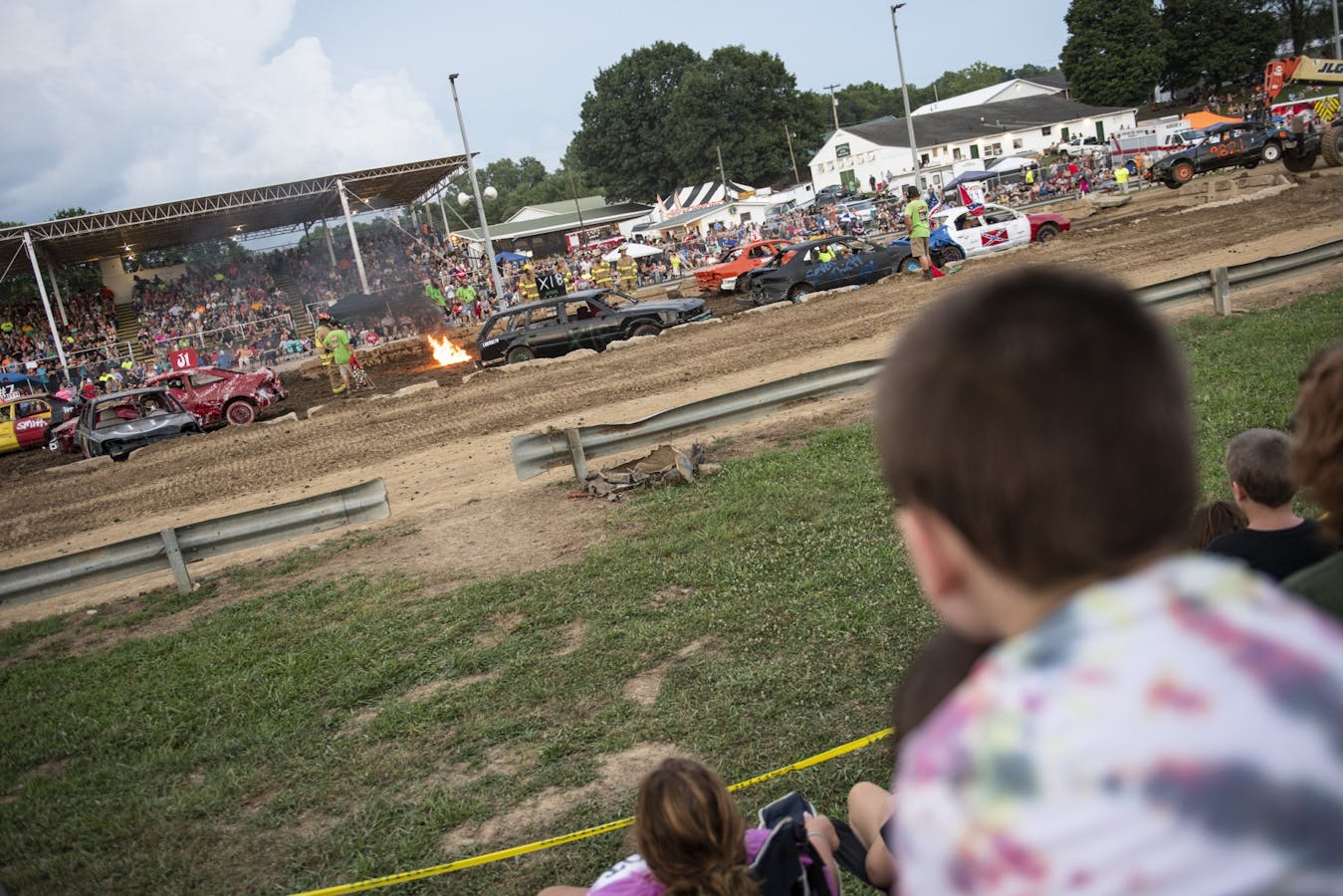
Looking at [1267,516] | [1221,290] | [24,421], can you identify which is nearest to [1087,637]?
[1267,516]

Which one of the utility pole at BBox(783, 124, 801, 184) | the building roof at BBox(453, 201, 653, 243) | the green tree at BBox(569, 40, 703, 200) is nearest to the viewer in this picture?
the building roof at BBox(453, 201, 653, 243)

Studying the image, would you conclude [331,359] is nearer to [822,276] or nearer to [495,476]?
[822,276]

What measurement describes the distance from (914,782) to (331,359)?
25.8 metres

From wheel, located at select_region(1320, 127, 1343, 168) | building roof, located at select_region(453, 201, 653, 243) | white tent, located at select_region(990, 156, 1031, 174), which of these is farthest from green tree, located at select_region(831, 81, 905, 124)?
wheel, located at select_region(1320, 127, 1343, 168)

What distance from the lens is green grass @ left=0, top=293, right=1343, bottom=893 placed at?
463 centimetres

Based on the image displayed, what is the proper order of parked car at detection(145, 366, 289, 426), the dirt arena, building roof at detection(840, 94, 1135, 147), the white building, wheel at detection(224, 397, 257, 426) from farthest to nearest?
building roof at detection(840, 94, 1135, 147) < the white building < wheel at detection(224, 397, 257, 426) < parked car at detection(145, 366, 289, 426) < the dirt arena

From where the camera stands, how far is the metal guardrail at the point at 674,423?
9.93 metres

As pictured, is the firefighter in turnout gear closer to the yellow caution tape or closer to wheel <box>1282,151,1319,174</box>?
wheel <box>1282,151,1319,174</box>

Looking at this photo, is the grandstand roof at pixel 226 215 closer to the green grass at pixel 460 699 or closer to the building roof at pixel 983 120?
the green grass at pixel 460 699

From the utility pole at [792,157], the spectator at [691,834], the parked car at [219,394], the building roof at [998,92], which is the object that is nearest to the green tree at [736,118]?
the utility pole at [792,157]

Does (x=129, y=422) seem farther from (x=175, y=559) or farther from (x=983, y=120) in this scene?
(x=983, y=120)

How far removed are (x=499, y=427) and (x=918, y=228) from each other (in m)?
12.1

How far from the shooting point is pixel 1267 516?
3197 millimetres

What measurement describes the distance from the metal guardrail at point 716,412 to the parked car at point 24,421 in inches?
789
